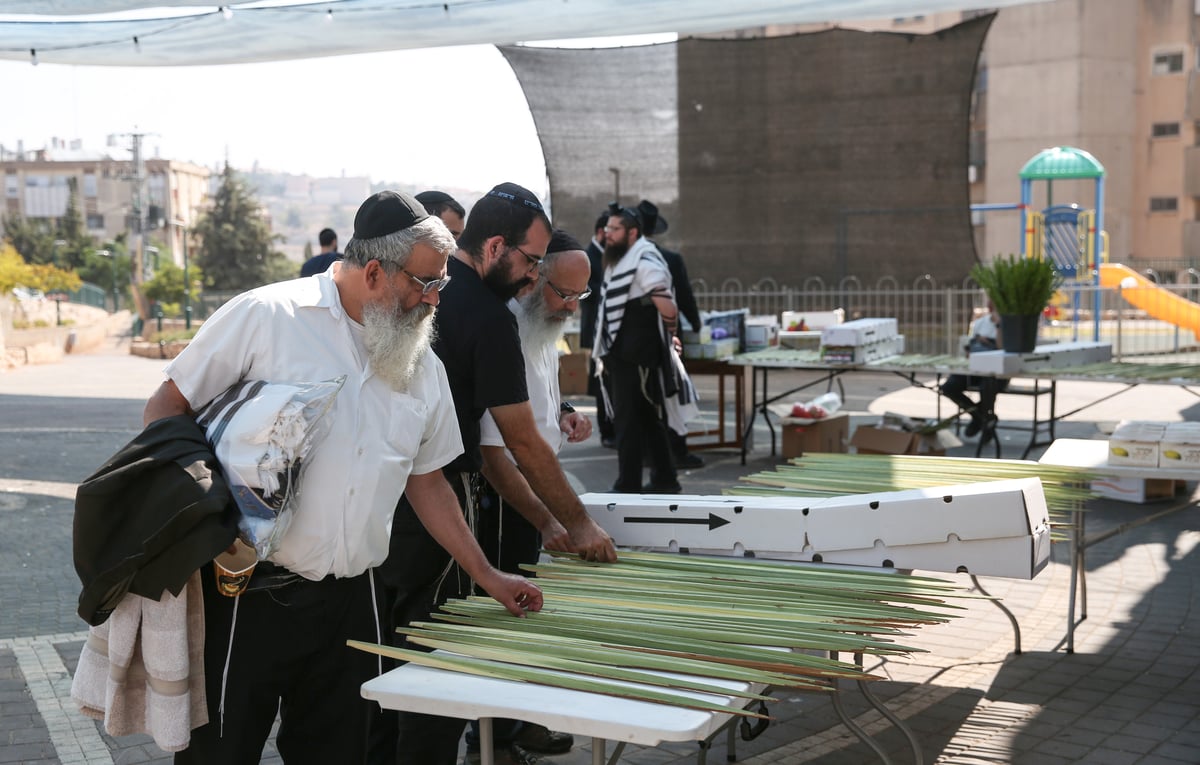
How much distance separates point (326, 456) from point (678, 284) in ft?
23.1

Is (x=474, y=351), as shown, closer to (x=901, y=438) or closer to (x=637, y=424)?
(x=637, y=424)

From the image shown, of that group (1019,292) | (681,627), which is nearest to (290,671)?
(681,627)

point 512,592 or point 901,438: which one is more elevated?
point 512,592

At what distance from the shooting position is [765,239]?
56.6ft

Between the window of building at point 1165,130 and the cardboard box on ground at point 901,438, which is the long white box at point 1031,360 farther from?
the window of building at point 1165,130

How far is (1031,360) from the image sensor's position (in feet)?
27.6

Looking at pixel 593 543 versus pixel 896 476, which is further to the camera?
pixel 896 476

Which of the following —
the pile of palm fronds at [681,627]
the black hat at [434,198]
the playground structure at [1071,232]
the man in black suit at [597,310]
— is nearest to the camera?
the pile of palm fronds at [681,627]

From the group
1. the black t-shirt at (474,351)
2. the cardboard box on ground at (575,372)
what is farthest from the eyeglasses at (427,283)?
the cardboard box on ground at (575,372)

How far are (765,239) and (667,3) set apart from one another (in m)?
9.32

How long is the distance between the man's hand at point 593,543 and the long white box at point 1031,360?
5659mm

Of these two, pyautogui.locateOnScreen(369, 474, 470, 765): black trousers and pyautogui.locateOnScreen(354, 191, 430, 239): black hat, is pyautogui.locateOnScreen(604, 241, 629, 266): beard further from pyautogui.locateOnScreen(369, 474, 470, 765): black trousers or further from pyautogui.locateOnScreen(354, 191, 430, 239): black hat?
pyautogui.locateOnScreen(354, 191, 430, 239): black hat

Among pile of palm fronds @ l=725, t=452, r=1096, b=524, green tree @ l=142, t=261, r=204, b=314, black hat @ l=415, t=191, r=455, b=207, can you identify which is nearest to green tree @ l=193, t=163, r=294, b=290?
green tree @ l=142, t=261, r=204, b=314

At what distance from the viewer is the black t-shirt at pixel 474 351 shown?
342cm
